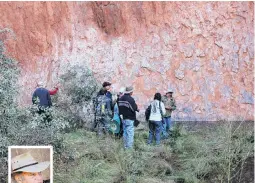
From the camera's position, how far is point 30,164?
479cm

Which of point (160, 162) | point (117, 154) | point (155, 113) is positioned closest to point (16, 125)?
point (117, 154)

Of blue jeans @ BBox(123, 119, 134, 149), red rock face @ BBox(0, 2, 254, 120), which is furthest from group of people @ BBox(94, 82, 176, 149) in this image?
red rock face @ BBox(0, 2, 254, 120)

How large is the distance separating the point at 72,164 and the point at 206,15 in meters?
12.8

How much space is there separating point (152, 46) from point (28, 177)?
1533cm

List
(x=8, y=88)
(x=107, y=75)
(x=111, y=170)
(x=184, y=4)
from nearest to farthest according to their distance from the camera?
(x=8, y=88), (x=111, y=170), (x=107, y=75), (x=184, y=4)

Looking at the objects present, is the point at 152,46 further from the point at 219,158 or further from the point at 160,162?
the point at 219,158

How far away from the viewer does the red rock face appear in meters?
19.3

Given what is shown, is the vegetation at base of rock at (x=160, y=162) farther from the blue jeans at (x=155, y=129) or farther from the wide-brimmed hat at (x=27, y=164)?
the wide-brimmed hat at (x=27, y=164)

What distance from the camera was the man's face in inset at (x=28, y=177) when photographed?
472 cm

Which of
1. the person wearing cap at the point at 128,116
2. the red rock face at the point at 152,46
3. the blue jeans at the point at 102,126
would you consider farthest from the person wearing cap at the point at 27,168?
the red rock face at the point at 152,46

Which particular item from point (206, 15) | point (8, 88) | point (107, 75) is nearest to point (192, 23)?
point (206, 15)

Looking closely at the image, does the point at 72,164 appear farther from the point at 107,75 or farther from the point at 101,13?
the point at 101,13

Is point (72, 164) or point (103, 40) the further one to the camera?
point (103, 40)

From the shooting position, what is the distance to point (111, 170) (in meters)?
8.74
